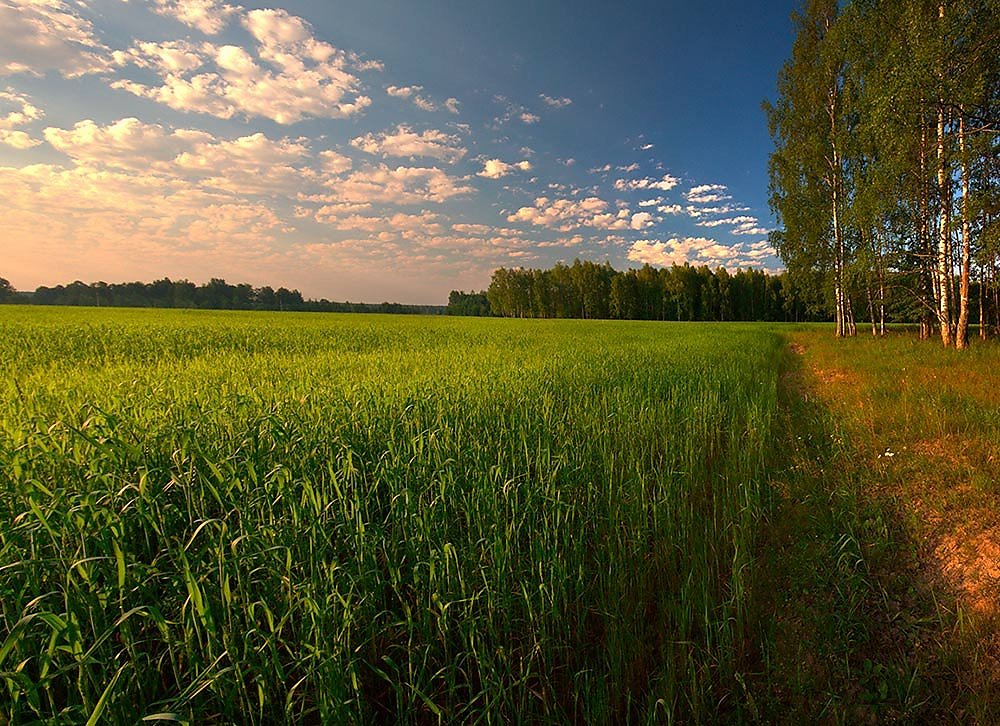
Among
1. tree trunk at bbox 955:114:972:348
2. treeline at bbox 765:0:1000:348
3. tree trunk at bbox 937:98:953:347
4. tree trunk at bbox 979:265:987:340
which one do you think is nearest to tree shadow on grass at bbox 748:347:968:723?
treeline at bbox 765:0:1000:348

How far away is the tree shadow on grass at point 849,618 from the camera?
2146 millimetres

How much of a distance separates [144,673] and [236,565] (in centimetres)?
52

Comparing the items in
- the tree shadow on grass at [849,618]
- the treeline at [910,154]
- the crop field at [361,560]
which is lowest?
the tree shadow on grass at [849,618]

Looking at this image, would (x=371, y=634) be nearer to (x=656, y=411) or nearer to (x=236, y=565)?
(x=236, y=565)

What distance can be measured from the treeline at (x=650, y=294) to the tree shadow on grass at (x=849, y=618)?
90597 mm

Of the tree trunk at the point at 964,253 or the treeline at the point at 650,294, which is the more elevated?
the treeline at the point at 650,294

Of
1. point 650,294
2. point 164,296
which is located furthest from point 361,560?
point 164,296

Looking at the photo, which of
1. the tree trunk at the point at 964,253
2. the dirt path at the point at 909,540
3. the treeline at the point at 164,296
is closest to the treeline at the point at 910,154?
the tree trunk at the point at 964,253

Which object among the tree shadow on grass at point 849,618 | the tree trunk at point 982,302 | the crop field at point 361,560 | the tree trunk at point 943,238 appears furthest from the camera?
the tree trunk at point 982,302

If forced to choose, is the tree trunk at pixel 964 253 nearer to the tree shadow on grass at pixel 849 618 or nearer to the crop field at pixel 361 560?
the crop field at pixel 361 560

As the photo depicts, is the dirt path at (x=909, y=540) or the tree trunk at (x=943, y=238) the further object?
the tree trunk at (x=943, y=238)

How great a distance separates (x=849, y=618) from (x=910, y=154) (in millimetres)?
18730

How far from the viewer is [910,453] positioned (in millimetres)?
4918

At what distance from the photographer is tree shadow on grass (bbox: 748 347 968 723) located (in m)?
2.15
